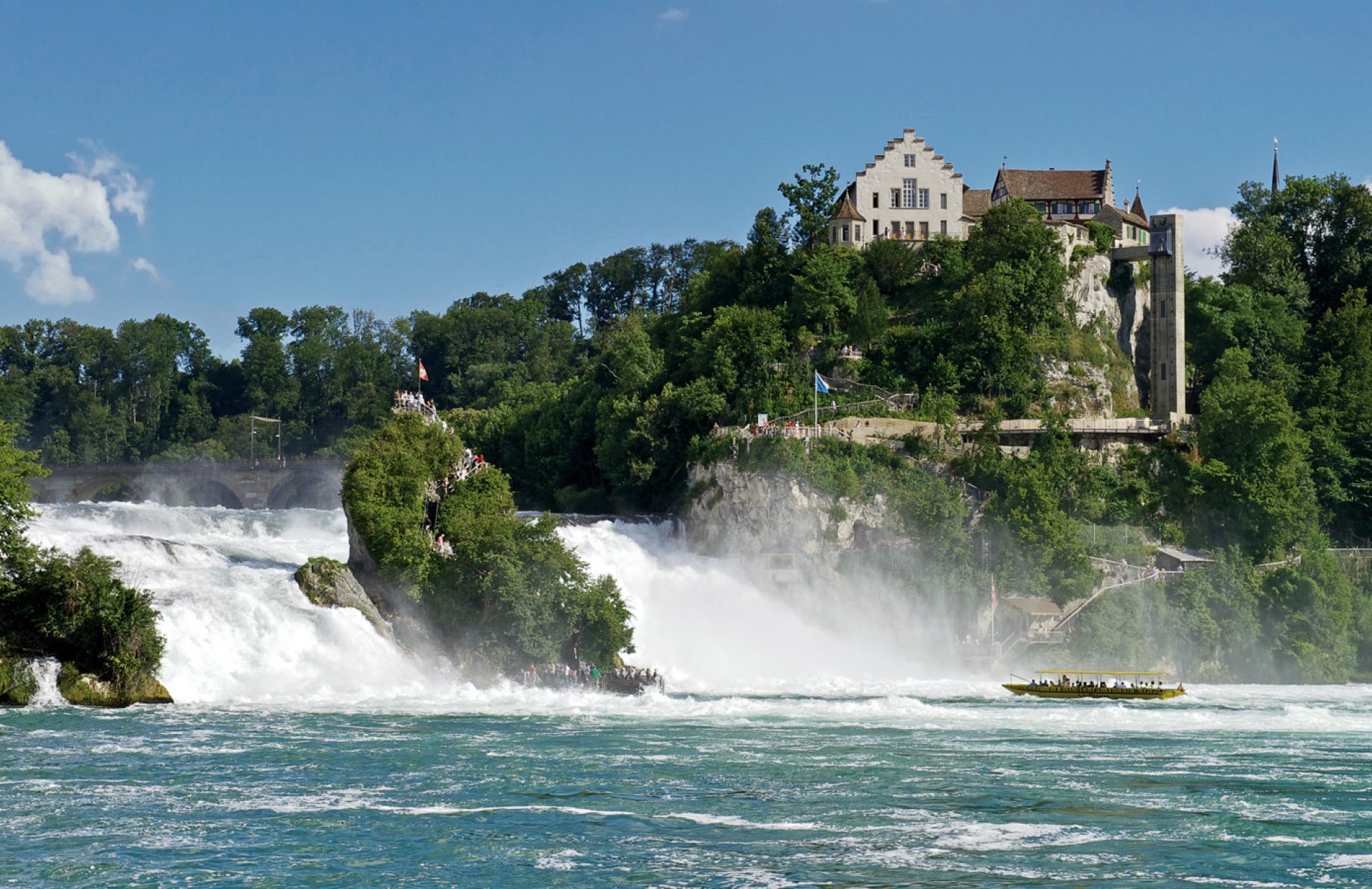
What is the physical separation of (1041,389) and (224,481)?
47.5 metres

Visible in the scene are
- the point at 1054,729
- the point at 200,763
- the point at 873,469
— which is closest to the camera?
the point at 200,763

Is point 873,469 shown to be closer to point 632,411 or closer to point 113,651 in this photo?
point 632,411

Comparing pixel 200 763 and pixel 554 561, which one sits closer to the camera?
pixel 200 763

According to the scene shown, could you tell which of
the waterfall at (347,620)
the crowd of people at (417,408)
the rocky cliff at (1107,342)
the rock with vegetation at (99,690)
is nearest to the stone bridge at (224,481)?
the waterfall at (347,620)

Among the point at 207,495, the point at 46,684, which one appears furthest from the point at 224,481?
the point at 46,684

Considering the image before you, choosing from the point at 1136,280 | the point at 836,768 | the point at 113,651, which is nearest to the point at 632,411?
the point at 1136,280

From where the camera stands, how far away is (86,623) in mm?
48000

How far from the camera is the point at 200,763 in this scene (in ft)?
124

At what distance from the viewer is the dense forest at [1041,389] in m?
74.6

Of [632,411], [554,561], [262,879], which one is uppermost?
[632,411]

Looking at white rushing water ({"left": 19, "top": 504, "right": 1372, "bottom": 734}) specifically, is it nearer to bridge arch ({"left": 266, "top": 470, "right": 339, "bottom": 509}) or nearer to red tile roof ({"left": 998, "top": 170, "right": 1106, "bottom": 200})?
bridge arch ({"left": 266, "top": 470, "right": 339, "bottom": 509})

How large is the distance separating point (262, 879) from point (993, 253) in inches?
2515

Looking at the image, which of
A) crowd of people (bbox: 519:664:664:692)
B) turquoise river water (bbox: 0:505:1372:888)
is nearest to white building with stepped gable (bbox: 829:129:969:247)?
turquoise river water (bbox: 0:505:1372:888)

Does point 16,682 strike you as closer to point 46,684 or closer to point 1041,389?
point 46,684
